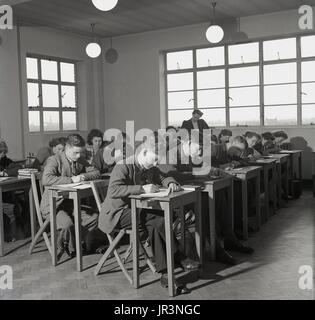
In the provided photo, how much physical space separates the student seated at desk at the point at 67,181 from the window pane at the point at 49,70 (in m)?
5.19

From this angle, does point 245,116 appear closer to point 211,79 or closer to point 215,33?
point 211,79

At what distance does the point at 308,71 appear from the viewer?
807 centimetres

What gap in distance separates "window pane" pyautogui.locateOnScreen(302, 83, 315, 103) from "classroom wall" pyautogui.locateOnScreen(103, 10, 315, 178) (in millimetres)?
1254

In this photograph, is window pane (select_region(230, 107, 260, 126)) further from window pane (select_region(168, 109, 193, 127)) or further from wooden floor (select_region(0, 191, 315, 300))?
wooden floor (select_region(0, 191, 315, 300))

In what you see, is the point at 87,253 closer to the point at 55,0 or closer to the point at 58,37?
the point at 55,0

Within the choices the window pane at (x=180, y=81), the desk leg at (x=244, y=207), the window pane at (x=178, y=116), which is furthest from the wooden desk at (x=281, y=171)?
the window pane at (x=180, y=81)

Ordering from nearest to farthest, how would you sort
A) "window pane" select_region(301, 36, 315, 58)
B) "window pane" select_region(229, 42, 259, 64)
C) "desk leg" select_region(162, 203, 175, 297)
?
1. "desk leg" select_region(162, 203, 175, 297)
2. "window pane" select_region(301, 36, 315, 58)
3. "window pane" select_region(229, 42, 259, 64)

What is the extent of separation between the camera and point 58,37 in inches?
356

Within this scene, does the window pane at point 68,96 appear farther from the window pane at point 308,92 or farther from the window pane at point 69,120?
the window pane at point 308,92

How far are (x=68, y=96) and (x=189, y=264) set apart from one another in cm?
694

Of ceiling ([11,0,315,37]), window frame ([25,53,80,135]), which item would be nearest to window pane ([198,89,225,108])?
ceiling ([11,0,315,37])

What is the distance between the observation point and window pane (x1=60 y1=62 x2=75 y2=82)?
950 cm

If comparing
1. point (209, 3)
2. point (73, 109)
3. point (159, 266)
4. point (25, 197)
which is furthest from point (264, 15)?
point (159, 266)
